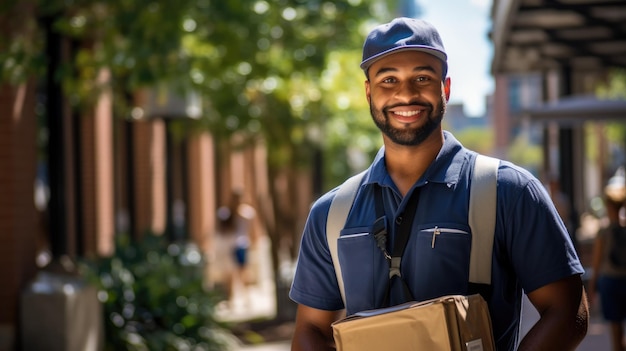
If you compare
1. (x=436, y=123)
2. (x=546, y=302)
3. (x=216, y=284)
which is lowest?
(x=216, y=284)

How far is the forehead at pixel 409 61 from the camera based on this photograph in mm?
3100

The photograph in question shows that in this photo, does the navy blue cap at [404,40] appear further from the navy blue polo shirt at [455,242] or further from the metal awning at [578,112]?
the metal awning at [578,112]

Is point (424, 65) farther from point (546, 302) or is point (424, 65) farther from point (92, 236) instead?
point (92, 236)

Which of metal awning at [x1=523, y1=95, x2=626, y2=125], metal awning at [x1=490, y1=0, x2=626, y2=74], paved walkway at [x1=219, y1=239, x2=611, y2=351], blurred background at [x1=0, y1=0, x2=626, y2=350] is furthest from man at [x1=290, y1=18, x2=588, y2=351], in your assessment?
metal awning at [x1=523, y1=95, x2=626, y2=125]

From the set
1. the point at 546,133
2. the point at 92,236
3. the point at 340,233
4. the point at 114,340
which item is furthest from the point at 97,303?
the point at 546,133

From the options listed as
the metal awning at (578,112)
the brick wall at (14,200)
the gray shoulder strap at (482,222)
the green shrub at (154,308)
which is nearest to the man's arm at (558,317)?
the gray shoulder strap at (482,222)

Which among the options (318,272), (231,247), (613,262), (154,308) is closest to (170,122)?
(231,247)

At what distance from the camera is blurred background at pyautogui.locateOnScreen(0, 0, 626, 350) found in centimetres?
997

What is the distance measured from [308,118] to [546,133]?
8.32m

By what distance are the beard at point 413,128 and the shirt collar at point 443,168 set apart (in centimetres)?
8

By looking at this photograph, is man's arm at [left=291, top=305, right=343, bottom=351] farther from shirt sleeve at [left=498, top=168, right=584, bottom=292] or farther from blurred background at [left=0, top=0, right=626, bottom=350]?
blurred background at [left=0, top=0, right=626, bottom=350]

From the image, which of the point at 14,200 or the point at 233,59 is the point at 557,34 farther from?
the point at 14,200

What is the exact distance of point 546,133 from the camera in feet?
74.7

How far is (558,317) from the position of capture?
2.93 metres
